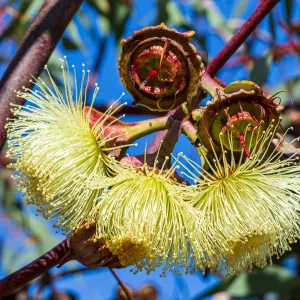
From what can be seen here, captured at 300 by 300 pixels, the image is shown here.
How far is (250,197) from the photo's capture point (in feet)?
3.71

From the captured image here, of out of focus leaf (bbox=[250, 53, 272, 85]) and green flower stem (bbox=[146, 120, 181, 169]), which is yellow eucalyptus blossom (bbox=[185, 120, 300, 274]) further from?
out of focus leaf (bbox=[250, 53, 272, 85])

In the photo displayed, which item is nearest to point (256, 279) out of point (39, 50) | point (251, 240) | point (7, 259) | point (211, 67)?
point (251, 240)

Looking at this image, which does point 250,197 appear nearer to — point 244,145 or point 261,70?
point 244,145

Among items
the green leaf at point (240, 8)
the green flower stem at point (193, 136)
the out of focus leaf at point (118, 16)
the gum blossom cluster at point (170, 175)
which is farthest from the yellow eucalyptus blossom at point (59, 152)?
the green leaf at point (240, 8)

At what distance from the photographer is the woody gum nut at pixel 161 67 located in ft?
3.59

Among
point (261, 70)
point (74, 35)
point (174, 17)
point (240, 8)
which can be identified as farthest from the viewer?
point (240, 8)

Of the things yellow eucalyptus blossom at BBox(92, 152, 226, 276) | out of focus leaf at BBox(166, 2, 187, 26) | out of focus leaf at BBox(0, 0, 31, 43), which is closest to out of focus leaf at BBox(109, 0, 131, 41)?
out of focus leaf at BBox(166, 2, 187, 26)

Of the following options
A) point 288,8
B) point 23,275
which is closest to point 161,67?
point 23,275

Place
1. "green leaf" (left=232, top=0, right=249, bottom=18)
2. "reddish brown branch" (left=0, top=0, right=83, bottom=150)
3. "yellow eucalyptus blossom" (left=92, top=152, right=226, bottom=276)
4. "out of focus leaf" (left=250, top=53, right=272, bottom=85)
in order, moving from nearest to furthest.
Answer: "yellow eucalyptus blossom" (left=92, top=152, right=226, bottom=276) < "reddish brown branch" (left=0, top=0, right=83, bottom=150) < "out of focus leaf" (left=250, top=53, right=272, bottom=85) < "green leaf" (left=232, top=0, right=249, bottom=18)

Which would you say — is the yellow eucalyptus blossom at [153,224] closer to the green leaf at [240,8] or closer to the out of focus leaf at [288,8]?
the out of focus leaf at [288,8]

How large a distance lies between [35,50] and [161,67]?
0.26 meters

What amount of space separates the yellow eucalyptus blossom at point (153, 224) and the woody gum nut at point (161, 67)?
4.6 inches

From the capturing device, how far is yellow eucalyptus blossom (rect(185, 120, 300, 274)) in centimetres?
110

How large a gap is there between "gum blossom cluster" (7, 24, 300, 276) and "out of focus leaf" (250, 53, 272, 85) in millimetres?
658
